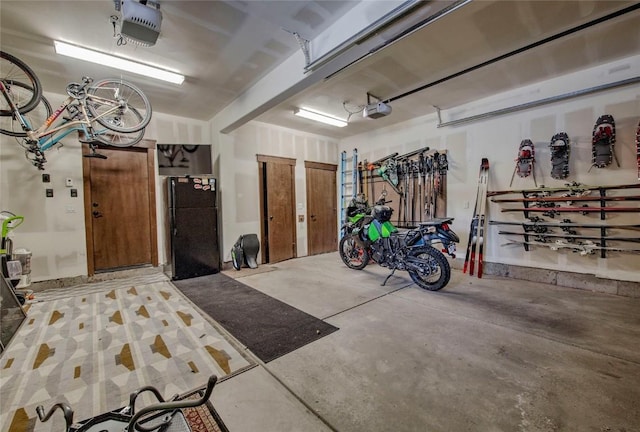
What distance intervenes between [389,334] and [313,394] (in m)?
1.03

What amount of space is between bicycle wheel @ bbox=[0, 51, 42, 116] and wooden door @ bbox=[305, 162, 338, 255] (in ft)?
14.8

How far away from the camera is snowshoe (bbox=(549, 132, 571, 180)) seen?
375cm

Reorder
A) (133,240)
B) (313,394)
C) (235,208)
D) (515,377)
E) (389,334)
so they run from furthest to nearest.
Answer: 1. (235,208)
2. (133,240)
3. (389,334)
4. (515,377)
5. (313,394)

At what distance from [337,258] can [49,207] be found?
16.8 ft

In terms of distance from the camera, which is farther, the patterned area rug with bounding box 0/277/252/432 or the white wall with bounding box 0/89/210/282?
the white wall with bounding box 0/89/210/282

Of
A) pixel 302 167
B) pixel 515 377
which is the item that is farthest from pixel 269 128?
pixel 515 377

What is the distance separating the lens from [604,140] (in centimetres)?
346

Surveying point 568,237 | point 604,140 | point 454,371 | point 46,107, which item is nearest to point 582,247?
point 568,237

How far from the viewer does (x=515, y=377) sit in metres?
1.87

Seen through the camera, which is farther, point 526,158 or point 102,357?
point 526,158

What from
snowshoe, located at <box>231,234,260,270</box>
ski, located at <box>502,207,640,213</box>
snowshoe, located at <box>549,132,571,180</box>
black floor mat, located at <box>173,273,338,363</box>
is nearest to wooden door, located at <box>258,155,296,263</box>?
snowshoe, located at <box>231,234,260,270</box>

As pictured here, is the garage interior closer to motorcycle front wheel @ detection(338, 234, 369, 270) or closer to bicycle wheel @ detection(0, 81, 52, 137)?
bicycle wheel @ detection(0, 81, 52, 137)

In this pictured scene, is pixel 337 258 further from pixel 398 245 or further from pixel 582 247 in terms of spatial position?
pixel 582 247

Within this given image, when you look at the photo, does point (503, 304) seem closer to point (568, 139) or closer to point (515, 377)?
point (515, 377)
